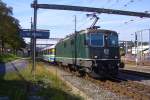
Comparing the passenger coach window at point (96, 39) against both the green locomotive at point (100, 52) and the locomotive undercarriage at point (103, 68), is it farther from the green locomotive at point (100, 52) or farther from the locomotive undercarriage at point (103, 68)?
the locomotive undercarriage at point (103, 68)

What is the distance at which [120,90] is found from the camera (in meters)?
19.3

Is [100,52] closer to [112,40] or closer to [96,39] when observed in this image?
[96,39]

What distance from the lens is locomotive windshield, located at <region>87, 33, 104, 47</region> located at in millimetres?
26812

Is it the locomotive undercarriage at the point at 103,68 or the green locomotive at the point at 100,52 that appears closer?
the locomotive undercarriage at the point at 103,68

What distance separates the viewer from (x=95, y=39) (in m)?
26.9

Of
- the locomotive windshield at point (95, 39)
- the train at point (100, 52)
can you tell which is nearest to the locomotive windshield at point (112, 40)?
the train at point (100, 52)

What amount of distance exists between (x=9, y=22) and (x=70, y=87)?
6209cm

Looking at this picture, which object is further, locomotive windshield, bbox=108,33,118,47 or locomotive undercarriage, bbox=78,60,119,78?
locomotive windshield, bbox=108,33,118,47

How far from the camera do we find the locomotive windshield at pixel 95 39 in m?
26.8

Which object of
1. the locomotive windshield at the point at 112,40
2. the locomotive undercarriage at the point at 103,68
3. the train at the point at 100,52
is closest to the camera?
the locomotive undercarriage at the point at 103,68

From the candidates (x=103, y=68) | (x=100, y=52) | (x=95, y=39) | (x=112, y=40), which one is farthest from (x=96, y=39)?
(x=103, y=68)

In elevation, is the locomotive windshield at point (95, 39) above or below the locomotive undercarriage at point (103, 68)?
above

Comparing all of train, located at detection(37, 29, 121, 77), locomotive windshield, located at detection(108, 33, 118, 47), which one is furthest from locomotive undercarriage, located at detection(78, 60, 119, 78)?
locomotive windshield, located at detection(108, 33, 118, 47)

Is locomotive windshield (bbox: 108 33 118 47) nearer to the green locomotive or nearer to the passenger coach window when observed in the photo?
the green locomotive
